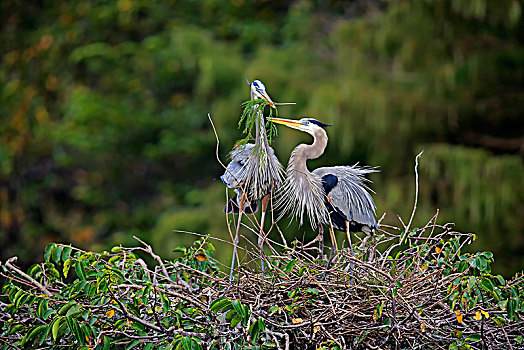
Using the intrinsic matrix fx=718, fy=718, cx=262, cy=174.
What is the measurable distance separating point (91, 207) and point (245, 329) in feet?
21.8

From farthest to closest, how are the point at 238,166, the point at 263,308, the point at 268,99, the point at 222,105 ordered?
the point at 222,105
the point at 238,166
the point at 268,99
the point at 263,308

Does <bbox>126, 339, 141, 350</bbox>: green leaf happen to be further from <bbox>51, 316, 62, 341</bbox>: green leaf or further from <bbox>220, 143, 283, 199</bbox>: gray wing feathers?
<bbox>220, 143, 283, 199</bbox>: gray wing feathers

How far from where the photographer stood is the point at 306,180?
6.37 feet

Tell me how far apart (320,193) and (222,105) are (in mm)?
3734

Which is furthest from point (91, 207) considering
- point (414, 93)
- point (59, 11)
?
point (414, 93)

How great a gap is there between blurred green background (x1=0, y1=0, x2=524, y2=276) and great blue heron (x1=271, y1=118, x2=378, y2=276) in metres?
2.37

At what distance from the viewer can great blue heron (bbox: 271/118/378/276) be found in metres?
1.92

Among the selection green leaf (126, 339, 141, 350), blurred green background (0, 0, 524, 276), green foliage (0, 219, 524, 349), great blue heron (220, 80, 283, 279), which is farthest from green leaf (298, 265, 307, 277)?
blurred green background (0, 0, 524, 276)

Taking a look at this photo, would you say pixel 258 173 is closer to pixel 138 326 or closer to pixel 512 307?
pixel 138 326

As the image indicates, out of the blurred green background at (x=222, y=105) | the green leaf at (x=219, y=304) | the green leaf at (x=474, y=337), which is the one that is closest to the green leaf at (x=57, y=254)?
the green leaf at (x=219, y=304)

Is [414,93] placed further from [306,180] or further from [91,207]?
[91,207]

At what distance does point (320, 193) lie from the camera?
1933 millimetres

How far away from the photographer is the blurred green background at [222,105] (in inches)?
177

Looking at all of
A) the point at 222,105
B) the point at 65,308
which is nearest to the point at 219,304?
the point at 65,308
